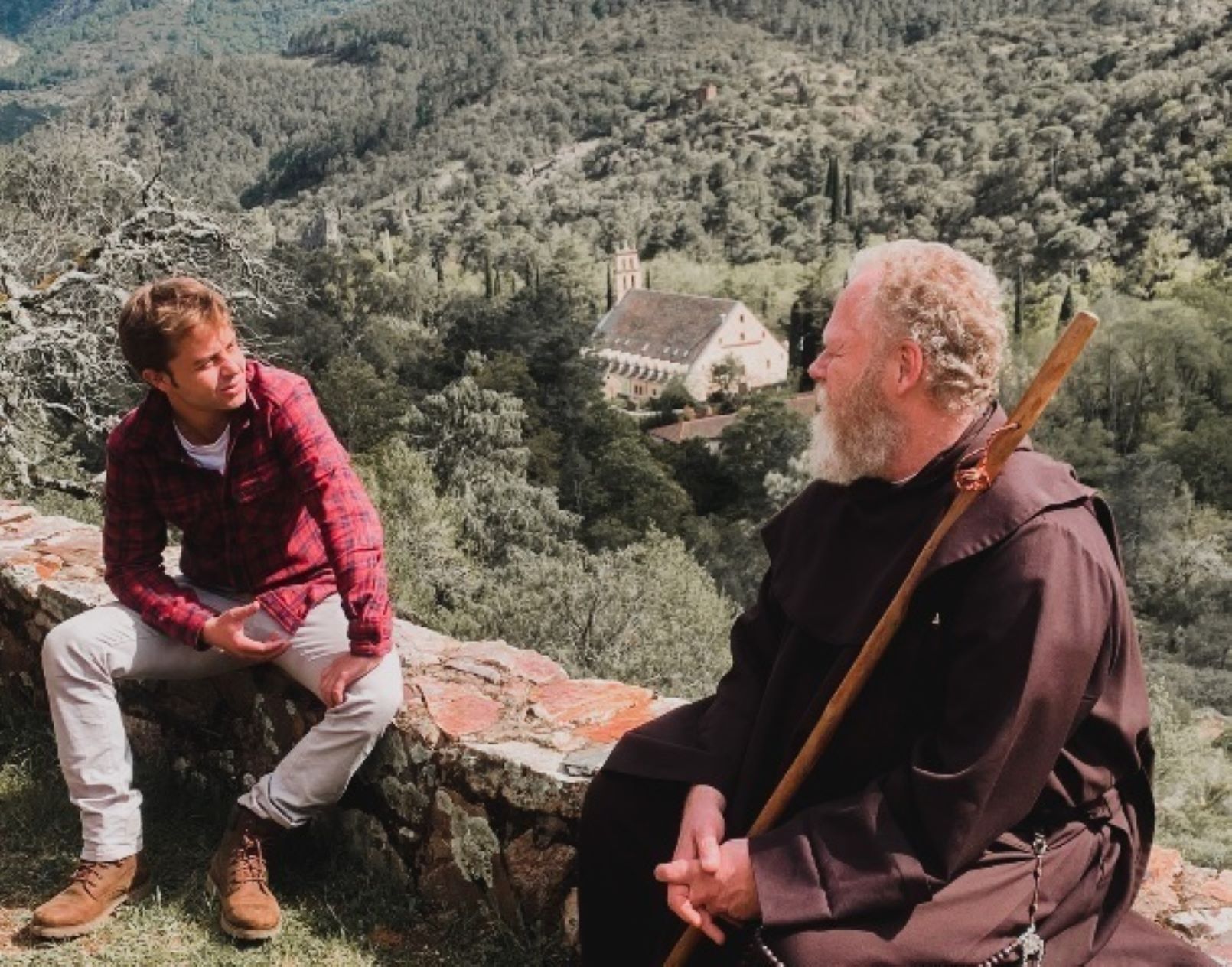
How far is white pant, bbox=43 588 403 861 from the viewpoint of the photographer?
103 inches

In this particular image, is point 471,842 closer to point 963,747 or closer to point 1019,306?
point 963,747

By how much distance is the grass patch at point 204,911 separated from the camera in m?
2.51

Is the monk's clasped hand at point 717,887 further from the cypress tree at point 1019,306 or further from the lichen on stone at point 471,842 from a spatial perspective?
the cypress tree at point 1019,306

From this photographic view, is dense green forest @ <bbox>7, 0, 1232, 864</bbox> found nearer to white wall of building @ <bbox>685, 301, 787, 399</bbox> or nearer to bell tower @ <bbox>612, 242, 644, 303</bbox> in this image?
bell tower @ <bbox>612, 242, 644, 303</bbox>

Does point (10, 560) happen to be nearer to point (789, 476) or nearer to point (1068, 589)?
point (1068, 589)

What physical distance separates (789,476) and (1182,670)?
10.8 m

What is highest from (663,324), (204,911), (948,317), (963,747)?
(948,317)

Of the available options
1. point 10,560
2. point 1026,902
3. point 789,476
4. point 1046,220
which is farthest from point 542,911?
point 1046,220

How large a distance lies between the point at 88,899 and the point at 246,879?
1.18ft

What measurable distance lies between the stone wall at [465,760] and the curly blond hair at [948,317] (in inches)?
43.2

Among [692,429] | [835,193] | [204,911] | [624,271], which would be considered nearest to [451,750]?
[204,911]

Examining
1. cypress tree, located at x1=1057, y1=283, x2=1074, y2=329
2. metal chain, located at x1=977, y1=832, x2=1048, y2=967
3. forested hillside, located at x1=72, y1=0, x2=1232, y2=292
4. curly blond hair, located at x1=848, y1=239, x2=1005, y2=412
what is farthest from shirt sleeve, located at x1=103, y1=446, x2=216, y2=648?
cypress tree, located at x1=1057, y1=283, x2=1074, y2=329

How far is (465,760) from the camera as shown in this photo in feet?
8.46

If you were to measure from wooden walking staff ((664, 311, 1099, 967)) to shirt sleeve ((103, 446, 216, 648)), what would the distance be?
1.57 m
